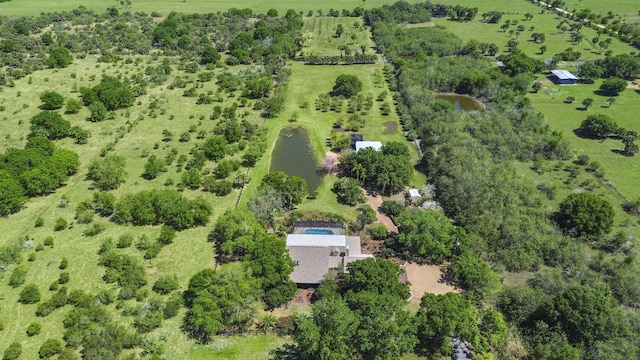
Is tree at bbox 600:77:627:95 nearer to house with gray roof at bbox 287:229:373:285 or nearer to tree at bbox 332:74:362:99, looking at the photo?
tree at bbox 332:74:362:99

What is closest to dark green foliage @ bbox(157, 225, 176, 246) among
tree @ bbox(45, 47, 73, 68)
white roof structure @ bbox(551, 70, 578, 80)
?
tree @ bbox(45, 47, 73, 68)

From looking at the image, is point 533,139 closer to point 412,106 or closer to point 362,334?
point 412,106

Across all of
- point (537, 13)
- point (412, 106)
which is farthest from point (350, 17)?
point (412, 106)

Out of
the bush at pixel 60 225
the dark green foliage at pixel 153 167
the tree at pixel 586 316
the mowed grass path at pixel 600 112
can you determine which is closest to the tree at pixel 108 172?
the dark green foliage at pixel 153 167

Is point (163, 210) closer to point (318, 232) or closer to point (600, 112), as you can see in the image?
point (318, 232)

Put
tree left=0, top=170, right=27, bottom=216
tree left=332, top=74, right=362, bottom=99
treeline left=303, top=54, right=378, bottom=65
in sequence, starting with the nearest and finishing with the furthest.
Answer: tree left=0, top=170, right=27, bottom=216, tree left=332, top=74, right=362, bottom=99, treeline left=303, top=54, right=378, bottom=65

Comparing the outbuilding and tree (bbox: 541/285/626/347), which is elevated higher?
the outbuilding
